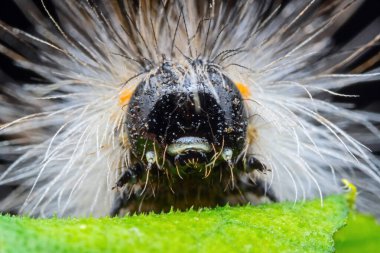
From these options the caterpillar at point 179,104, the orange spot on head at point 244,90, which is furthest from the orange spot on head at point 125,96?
the orange spot on head at point 244,90

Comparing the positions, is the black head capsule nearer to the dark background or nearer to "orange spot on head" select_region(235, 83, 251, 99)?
"orange spot on head" select_region(235, 83, 251, 99)

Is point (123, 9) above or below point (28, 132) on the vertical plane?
above

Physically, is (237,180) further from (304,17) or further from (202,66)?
(304,17)

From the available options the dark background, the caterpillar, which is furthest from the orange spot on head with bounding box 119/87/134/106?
the dark background

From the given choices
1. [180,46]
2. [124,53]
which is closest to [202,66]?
[180,46]

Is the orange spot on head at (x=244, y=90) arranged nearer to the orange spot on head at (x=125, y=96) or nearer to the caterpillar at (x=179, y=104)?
the caterpillar at (x=179, y=104)

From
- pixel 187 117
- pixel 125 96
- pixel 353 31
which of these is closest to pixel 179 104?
pixel 187 117

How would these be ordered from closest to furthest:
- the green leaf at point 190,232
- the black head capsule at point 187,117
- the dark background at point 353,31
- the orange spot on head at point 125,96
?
the green leaf at point 190,232 < the black head capsule at point 187,117 < the orange spot on head at point 125,96 < the dark background at point 353,31

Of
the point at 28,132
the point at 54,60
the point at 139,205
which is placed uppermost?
the point at 54,60
